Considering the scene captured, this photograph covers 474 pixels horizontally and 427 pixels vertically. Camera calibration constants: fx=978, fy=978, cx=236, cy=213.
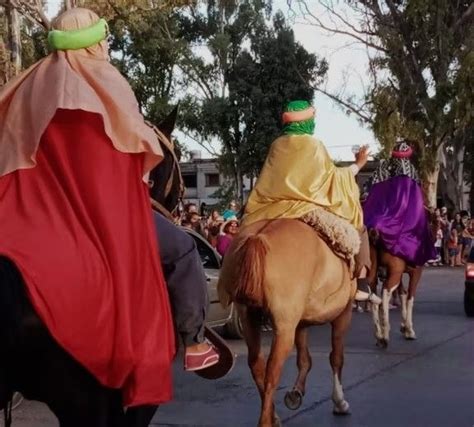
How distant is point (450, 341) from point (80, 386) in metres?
9.31

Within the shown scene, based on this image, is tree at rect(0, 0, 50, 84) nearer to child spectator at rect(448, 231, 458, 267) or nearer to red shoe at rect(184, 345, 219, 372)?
child spectator at rect(448, 231, 458, 267)

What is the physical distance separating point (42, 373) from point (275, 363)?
3.41m

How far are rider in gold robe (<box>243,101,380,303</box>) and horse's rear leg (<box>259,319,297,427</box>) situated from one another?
888 mm

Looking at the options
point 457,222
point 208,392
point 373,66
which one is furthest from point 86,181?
point 373,66

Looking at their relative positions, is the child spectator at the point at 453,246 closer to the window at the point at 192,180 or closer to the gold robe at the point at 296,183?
the gold robe at the point at 296,183

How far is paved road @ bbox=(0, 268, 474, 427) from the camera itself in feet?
24.8

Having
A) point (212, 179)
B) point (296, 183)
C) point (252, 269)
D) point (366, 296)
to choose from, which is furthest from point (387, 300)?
point (212, 179)

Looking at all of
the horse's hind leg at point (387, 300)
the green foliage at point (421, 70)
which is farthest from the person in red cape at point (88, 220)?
the green foliage at point (421, 70)

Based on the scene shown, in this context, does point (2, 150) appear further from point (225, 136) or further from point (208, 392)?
point (225, 136)

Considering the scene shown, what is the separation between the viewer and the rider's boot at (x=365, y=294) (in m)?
9.24

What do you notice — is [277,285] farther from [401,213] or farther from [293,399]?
[401,213]

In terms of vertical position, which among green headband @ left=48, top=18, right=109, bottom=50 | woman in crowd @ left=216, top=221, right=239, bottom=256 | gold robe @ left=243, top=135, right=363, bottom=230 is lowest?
woman in crowd @ left=216, top=221, right=239, bottom=256

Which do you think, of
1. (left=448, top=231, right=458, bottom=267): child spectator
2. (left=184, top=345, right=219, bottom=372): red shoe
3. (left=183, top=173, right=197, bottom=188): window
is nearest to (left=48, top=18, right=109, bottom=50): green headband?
(left=184, top=345, right=219, bottom=372): red shoe

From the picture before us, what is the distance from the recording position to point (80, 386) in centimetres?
327
